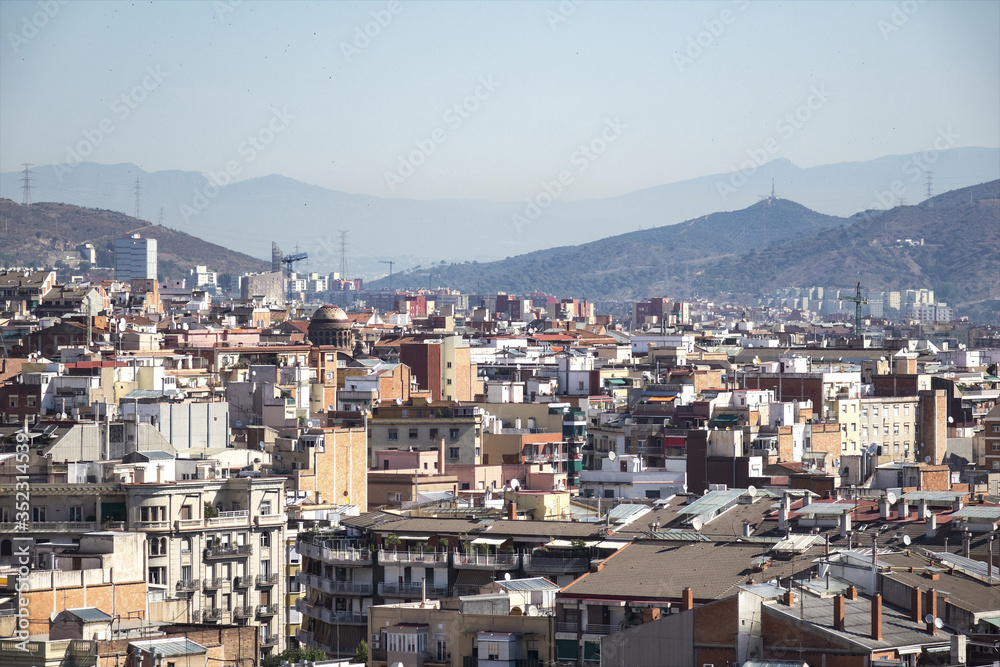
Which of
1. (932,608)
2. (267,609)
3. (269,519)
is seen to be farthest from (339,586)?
(932,608)

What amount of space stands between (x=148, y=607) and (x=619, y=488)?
19.4 metres

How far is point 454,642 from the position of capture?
81.4 ft

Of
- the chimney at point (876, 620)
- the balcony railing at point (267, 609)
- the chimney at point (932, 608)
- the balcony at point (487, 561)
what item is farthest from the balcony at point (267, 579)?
the chimney at point (876, 620)

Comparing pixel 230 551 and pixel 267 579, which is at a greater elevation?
pixel 230 551

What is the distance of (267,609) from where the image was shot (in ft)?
110

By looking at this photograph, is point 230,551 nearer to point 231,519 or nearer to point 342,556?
point 231,519

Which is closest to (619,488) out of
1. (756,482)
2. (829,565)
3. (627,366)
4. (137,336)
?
(756,482)

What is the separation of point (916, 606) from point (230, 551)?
15.4m

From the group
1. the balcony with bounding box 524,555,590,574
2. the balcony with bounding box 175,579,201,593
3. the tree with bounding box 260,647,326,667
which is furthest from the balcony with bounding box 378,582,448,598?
the balcony with bounding box 175,579,201,593

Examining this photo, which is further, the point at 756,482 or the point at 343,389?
the point at 343,389

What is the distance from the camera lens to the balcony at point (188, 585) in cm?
3206

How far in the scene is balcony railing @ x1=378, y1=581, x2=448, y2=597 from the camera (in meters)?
29.1

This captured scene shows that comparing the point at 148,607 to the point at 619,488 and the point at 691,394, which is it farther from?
the point at 691,394

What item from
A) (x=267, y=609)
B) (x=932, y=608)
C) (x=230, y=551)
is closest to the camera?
(x=932, y=608)
